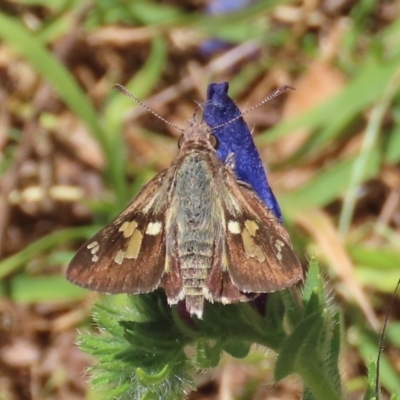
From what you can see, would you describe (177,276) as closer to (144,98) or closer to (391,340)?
(391,340)

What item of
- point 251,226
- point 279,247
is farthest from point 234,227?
point 279,247

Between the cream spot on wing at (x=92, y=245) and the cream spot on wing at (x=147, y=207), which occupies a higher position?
the cream spot on wing at (x=147, y=207)

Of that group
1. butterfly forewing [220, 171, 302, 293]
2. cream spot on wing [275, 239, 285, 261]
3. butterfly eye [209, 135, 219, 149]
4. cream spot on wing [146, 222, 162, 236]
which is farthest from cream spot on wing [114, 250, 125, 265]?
butterfly eye [209, 135, 219, 149]

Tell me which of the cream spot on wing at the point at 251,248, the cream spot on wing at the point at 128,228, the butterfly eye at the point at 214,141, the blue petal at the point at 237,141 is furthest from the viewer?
the butterfly eye at the point at 214,141

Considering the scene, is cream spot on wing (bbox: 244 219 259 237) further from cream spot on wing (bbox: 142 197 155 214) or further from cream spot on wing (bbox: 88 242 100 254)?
cream spot on wing (bbox: 88 242 100 254)

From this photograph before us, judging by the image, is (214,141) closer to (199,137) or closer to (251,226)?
(199,137)

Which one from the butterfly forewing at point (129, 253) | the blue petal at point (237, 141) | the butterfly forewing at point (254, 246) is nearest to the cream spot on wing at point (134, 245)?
the butterfly forewing at point (129, 253)

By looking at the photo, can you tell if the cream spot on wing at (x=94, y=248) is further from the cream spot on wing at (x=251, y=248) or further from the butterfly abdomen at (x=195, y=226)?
the cream spot on wing at (x=251, y=248)
